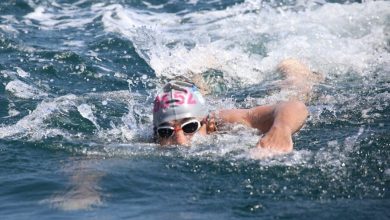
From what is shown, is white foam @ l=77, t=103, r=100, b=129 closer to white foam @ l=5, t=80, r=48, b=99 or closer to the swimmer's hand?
white foam @ l=5, t=80, r=48, b=99

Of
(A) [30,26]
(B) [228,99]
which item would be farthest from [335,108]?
(A) [30,26]

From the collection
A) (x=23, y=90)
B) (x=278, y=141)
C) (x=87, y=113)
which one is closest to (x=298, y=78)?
(x=87, y=113)

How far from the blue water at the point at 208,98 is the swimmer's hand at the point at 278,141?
16cm

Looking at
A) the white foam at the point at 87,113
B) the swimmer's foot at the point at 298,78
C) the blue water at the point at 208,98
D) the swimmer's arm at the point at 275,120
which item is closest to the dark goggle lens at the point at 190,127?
the blue water at the point at 208,98

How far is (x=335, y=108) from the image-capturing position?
7832 mm

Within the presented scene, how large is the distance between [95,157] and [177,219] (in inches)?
77.2

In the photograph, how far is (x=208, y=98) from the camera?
895cm

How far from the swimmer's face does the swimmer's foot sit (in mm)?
2245

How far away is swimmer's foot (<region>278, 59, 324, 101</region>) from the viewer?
8.52 metres

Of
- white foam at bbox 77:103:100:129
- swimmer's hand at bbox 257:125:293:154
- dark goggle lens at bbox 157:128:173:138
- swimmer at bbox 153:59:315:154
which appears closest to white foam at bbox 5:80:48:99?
white foam at bbox 77:103:100:129

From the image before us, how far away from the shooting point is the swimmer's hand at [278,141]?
5.81 meters

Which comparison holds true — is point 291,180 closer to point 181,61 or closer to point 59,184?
point 59,184

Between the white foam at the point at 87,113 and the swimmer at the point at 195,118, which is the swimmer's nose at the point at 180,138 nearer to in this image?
the swimmer at the point at 195,118

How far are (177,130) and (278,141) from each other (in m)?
1.12
